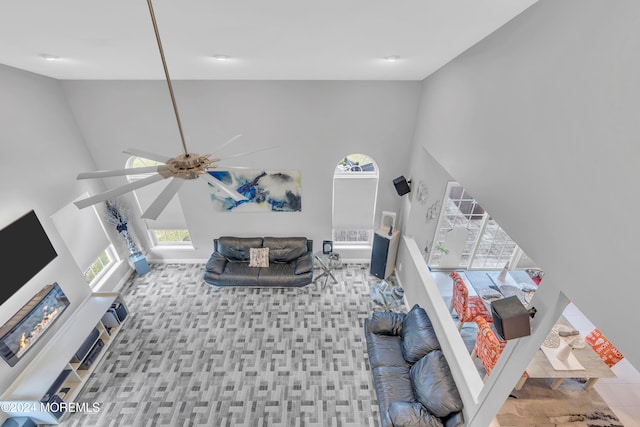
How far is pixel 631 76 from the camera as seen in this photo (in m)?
1.39

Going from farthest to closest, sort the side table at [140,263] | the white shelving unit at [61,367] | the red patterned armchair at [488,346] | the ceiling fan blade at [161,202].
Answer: the side table at [140,263], the white shelving unit at [61,367], the red patterned armchair at [488,346], the ceiling fan blade at [161,202]

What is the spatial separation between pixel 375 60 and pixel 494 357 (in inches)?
157

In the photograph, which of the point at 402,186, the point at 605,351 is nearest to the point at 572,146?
the point at 402,186

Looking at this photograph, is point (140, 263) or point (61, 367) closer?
point (61, 367)

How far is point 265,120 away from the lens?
5457 millimetres

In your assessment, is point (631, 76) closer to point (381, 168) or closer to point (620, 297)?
point (620, 297)

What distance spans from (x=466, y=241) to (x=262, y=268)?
429cm

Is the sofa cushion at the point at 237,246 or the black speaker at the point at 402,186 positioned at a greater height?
the black speaker at the point at 402,186

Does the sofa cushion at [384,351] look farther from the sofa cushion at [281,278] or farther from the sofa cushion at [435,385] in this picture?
the sofa cushion at [281,278]

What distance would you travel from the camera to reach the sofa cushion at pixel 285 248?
21.3ft

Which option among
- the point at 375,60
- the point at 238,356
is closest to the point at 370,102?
the point at 375,60

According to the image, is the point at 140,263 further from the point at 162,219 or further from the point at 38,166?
the point at 38,166

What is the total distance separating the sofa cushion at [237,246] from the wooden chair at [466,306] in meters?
4.16

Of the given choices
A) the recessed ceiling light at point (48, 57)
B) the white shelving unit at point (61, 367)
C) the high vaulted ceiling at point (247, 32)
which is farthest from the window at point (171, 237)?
the recessed ceiling light at point (48, 57)
